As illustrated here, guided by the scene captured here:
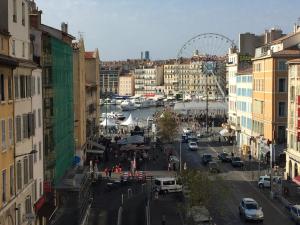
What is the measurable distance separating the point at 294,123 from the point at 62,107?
980 inches

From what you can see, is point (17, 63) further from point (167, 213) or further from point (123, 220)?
point (167, 213)

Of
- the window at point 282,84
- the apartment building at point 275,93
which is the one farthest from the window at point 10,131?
the window at point 282,84

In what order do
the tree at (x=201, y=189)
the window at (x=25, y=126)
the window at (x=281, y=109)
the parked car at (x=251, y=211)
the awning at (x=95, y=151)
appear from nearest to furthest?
the window at (x=25, y=126) → the tree at (x=201, y=189) → the parked car at (x=251, y=211) → the awning at (x=95, y=151) → the window at (x=281, y=109)

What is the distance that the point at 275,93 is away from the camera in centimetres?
8394

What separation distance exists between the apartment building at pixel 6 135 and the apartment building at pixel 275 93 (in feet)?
172

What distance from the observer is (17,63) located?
31688mm

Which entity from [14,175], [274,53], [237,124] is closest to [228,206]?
[14,175]

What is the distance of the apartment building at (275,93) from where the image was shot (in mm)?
83000

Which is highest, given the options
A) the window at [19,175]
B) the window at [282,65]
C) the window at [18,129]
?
the window at [282,65]

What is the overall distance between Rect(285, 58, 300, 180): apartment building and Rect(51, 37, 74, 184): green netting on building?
71.5ft

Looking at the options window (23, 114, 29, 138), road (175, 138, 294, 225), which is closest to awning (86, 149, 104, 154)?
road (175, 138, 294, 225)

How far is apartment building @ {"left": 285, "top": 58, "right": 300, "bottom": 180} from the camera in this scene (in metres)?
65.7

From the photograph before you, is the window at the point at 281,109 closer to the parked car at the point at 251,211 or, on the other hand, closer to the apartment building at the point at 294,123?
the apartment building at the point at 294,123

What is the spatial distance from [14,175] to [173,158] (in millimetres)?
50679
